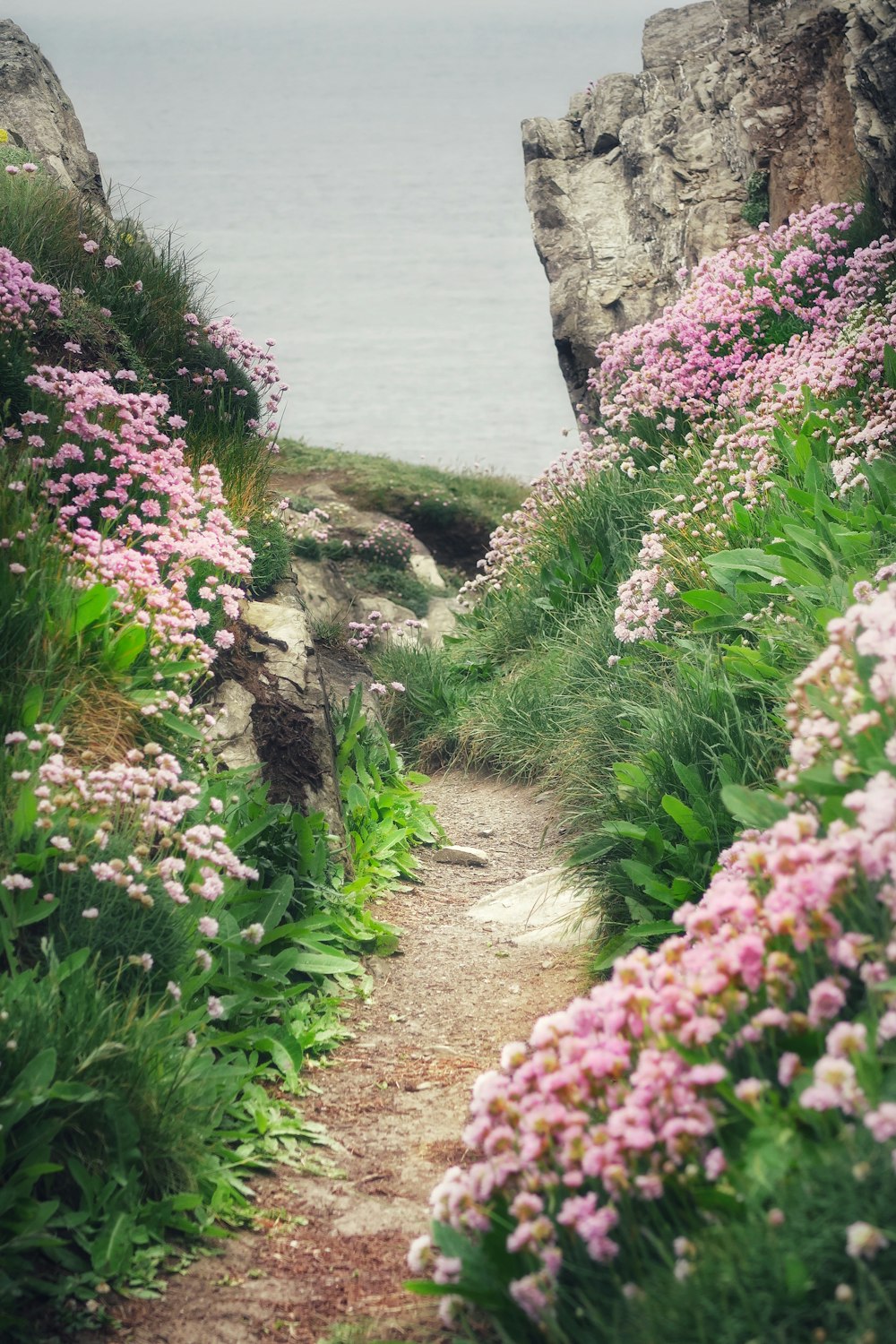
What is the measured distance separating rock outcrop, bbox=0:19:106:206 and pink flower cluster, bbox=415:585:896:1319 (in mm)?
11263

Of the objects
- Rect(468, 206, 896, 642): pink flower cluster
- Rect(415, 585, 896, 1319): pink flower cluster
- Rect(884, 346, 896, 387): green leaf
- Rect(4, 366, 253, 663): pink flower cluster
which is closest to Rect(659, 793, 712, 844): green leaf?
Rect(468, 206, 896, 642): pink flower cluster

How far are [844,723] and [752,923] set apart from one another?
68 cm

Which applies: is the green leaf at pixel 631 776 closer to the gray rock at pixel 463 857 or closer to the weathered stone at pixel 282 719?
the weathered stone at pixel 282 719

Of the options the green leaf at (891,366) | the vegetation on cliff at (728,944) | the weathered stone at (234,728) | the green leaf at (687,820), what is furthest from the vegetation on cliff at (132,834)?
the green leaf at (891,366)

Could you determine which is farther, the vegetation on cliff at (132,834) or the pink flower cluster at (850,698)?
the vegetation on cliff at (132,834)

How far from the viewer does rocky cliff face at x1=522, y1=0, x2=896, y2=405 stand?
11.2 m

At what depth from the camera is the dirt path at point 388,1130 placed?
300cm

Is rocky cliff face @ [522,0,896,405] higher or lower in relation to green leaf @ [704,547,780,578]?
higher

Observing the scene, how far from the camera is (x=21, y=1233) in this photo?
9.45 feet

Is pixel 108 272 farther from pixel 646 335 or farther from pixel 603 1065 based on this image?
pixel 603 1065

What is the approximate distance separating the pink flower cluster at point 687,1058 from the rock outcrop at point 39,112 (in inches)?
443

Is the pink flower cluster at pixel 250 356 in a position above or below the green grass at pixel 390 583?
above

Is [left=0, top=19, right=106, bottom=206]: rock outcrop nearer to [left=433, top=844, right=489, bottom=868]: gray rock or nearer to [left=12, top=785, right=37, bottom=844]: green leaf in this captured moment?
[left=433, top=844, right=489, bottom=868]: gray rock

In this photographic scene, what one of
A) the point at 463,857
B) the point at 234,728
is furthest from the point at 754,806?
the point at 463,857
